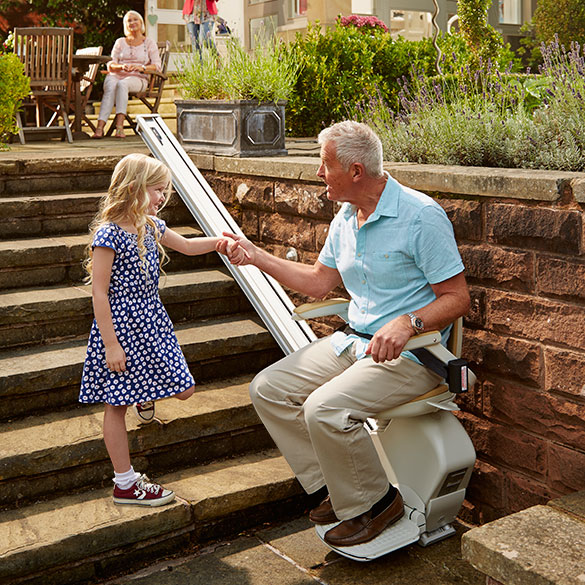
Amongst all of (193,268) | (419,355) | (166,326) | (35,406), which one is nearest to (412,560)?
(419,355)

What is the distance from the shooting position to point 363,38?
7.70 meters

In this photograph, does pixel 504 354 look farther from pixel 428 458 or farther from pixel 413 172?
pixel 413 172

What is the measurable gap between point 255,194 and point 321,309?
4.47 ft

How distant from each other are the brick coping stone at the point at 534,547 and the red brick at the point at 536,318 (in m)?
0.58

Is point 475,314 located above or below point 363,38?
below

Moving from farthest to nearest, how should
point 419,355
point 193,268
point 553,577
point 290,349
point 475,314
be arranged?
1. point 193,268
2. point 290,349
3. point 475,314
4. point 419,355
5. point 553,577

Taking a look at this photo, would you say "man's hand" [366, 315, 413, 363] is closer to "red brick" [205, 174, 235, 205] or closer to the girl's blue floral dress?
the girl's blue floral dress

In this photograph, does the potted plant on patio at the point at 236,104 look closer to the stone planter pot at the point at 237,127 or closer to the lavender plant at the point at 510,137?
the stone planter pot at the point at 237,127

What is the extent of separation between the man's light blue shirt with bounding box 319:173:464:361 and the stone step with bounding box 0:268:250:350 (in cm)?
136

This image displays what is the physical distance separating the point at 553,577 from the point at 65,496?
1.92 m

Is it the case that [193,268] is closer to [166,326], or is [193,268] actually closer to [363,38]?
[166,326]

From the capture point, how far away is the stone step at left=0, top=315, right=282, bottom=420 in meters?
3.60

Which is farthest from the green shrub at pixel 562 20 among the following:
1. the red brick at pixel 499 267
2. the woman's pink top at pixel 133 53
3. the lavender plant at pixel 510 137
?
the red brick at pixel 499 267

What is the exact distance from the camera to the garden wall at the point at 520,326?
9.58 feet
